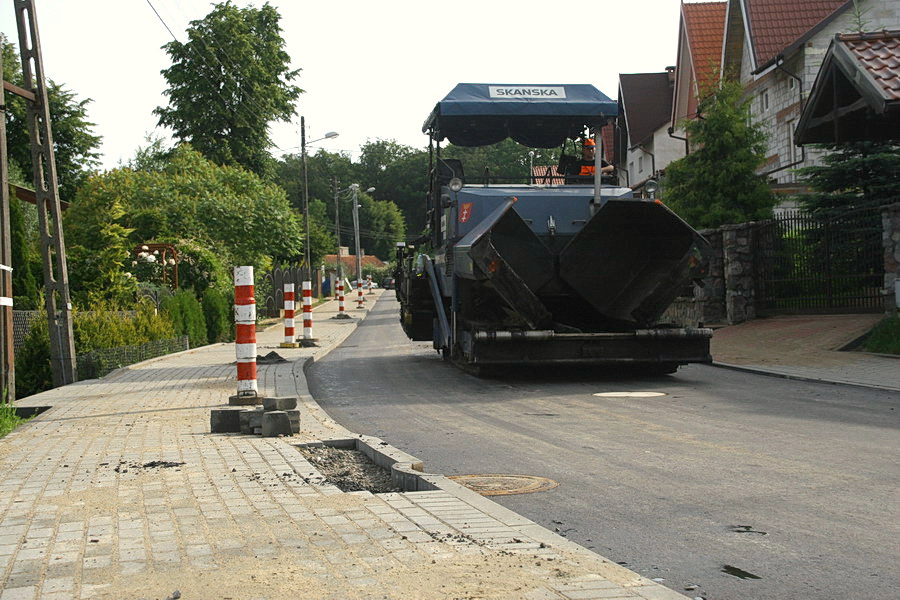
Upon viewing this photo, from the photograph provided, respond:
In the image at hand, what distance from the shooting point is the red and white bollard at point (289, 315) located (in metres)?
20.5

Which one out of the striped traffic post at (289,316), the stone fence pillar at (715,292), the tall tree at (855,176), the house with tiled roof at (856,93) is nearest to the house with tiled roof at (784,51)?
the stone fence pillar at (715,292)

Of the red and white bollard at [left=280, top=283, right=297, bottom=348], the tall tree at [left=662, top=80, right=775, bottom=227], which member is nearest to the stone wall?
the tall tree at [left=662, top=80, right=775, bottom=227]

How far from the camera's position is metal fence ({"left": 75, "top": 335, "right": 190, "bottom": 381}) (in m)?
16.9

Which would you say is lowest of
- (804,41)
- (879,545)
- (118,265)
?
(879,545)

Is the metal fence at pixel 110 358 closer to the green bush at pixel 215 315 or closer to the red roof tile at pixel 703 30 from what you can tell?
the green bush at pixel 215 315

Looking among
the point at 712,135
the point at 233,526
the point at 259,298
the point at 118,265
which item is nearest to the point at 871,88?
the point at 712,135

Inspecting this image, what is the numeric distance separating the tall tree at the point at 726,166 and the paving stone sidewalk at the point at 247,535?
19.6 meters

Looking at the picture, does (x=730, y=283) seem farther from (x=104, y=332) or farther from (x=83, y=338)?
(x=83, y=338)

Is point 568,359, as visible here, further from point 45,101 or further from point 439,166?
point 45,101

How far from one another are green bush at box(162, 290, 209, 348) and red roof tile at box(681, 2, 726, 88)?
2458 centimetres

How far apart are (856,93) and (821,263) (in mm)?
3437

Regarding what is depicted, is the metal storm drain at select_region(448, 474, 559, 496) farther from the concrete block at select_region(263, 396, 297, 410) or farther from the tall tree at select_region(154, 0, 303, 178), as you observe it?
the tall tree at select_region(154, 0, 303, 178)

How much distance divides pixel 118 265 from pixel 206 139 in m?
32.3

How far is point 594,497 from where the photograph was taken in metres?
5.97
